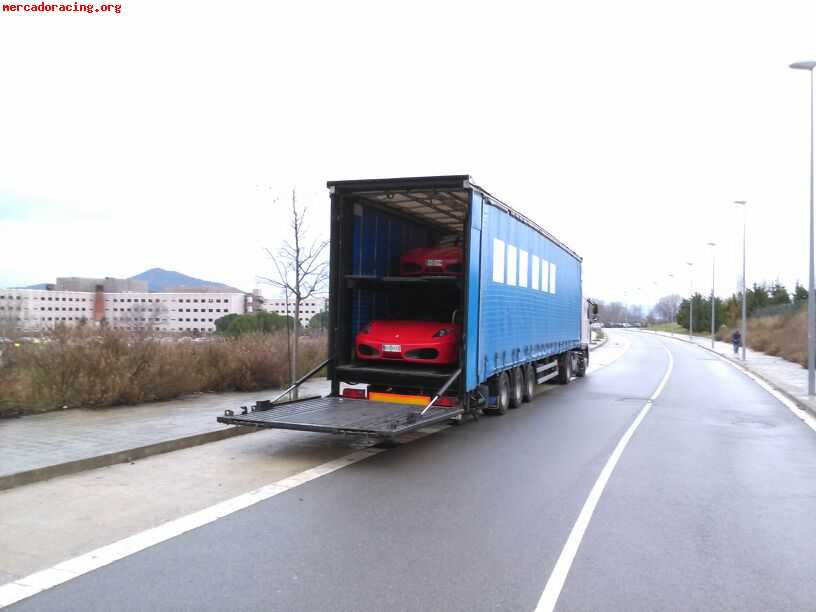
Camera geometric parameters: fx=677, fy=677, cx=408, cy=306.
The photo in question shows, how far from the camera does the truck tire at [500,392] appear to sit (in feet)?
41.4

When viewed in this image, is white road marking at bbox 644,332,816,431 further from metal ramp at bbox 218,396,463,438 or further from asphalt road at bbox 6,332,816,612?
metal ramp at bbox 218,396,463,438

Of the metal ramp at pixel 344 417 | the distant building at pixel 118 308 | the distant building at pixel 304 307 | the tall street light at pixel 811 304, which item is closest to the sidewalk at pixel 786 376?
the tall street light at pixel 811 304

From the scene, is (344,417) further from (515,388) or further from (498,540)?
(515,388)

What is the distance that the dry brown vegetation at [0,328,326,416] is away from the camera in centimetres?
1086

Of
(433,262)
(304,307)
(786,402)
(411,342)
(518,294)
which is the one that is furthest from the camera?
(786,402)

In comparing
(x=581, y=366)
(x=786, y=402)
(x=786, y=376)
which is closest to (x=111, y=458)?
(x=786, y=402)

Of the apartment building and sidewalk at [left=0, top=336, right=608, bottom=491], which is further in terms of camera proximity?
the apartment building

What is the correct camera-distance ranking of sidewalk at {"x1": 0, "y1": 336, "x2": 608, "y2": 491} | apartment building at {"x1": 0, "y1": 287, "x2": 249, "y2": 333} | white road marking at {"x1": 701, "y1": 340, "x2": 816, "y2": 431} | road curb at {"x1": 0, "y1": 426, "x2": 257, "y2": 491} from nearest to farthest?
road curb at {"x1": 0, "y1": 426, "x2": 257, "y2": 491}
sidewalk at {"x1": 0, "y1": 336, "x2": 608, "y2": 491}
apartment building at {"x1": 0, "y1": 287, "x2": 249, "y2": 333}
white road marking at {"x1": 701, "y1": 340, "x2": 816, "y2": 431}

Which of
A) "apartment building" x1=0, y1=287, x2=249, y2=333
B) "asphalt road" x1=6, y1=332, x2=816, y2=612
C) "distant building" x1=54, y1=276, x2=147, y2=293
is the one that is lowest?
"asphalt road" x1=6, y1=332, x2=816, y2=612

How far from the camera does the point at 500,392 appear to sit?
12.8m

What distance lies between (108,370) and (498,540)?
8.30 m

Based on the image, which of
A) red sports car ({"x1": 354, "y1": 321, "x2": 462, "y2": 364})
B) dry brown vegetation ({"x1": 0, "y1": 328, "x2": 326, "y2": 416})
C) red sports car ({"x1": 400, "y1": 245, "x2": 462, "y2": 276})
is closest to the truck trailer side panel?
red sports car ({"x1": 354, "y1": 321, "x2": 462, "y2": 364})

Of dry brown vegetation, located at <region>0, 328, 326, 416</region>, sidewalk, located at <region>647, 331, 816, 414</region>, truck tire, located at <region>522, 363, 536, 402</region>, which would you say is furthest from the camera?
sidewalk, located at <region>647, 331, 816, 414</region>

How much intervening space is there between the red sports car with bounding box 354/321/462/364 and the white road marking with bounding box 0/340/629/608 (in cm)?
294
